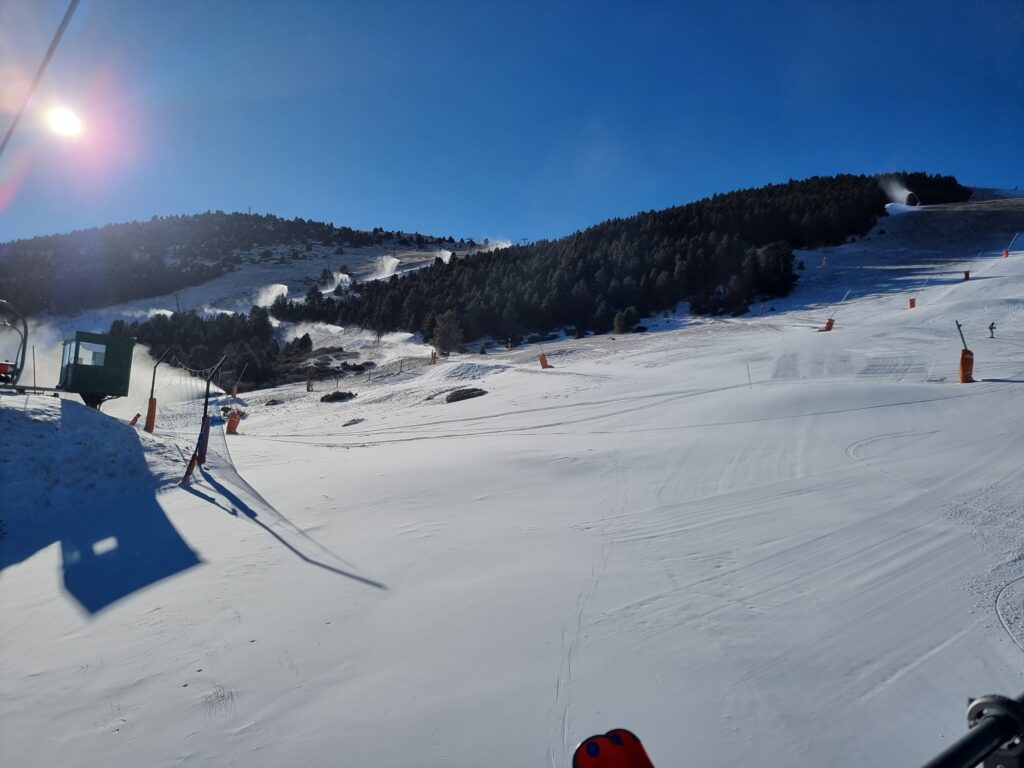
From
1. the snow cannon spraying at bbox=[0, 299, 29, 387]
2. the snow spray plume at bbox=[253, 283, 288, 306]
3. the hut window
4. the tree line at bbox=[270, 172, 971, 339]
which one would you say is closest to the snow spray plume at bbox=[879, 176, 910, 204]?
the tree line at bbox=[270, 172, 971, 339]

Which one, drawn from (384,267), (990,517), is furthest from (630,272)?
(384,267)

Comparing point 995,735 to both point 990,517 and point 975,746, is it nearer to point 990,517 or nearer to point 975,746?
point 975,746

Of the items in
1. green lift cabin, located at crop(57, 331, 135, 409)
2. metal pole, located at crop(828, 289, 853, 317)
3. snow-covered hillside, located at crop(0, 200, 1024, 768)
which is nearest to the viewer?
snow-covered hillside, located at crop(0, 200, 1024, 768)

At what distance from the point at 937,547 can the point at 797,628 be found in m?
2.06

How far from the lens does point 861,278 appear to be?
1426 inches

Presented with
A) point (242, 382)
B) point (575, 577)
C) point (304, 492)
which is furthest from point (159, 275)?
point (575, 577)

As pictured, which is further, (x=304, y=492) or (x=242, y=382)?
(x=242, y=382)

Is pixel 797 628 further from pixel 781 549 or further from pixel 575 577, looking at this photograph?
pixel 575 577

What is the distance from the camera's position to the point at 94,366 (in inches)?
492

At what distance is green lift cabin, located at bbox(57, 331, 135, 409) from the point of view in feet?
40.5

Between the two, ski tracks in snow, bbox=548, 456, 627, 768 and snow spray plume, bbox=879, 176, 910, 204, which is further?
snow spray plume, bbox=879, 176, 910, 204

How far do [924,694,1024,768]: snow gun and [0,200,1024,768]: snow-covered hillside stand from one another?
4.59 feet

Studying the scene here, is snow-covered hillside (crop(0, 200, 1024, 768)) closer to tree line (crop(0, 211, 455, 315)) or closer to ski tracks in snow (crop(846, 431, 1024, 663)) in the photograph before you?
ski tracks in snow (crop(846, 431, 1024, 663))

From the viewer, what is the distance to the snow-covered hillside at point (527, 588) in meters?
3.07
